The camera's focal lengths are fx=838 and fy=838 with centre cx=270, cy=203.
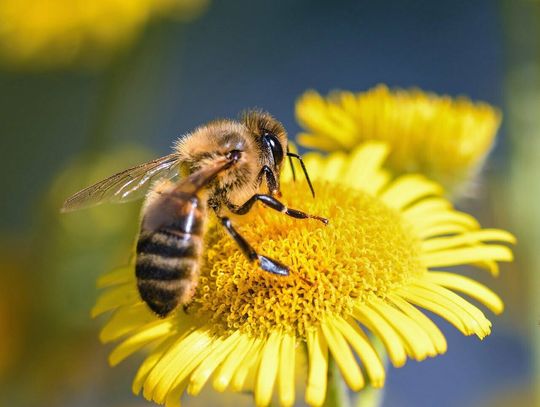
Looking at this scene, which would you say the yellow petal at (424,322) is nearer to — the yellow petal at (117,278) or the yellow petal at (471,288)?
the yellow petal at (471,288)

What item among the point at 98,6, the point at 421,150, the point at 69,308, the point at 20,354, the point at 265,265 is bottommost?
the point at 20,354

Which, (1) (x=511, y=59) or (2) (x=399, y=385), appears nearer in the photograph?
(1) (x=511, y=59)

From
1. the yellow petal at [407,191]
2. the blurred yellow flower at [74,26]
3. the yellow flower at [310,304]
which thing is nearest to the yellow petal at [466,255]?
the yellow flower at [310,304]

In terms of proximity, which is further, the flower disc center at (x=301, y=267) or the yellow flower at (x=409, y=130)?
the yellow flower at (x=409, y=130)

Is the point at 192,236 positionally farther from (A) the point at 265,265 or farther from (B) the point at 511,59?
(B) the point at 511,59

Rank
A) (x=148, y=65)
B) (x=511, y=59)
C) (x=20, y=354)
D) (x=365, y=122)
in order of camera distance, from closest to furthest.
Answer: (x=365, y=122), (x=511, y=59), (x=20, y=354), (x=148, y=65)

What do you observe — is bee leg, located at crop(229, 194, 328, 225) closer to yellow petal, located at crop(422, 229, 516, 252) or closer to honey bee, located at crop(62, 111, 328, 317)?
honey bee, located at crop(62, 111, 328, 317)

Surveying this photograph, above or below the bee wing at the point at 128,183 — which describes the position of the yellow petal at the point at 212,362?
below

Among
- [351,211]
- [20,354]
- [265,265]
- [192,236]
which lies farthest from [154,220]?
[20,354]
